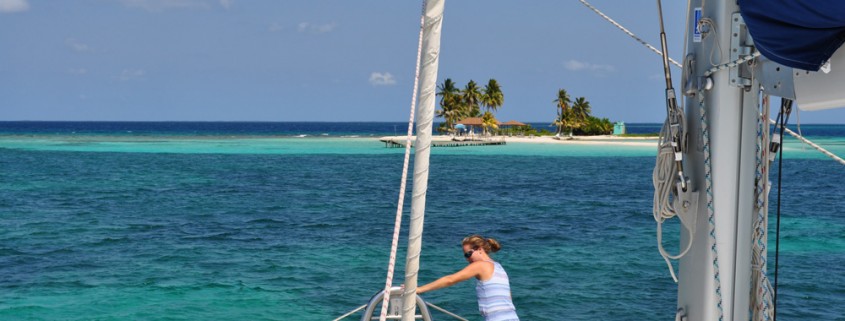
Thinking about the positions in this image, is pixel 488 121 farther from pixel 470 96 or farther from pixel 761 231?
pixel 761 231

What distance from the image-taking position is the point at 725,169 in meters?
4.27

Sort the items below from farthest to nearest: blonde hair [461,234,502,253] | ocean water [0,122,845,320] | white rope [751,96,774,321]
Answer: ocean water [0,122,845,320] → blonde hair [461,234,502,253] → white rope [751,96,774,321]

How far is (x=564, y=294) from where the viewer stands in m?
18.2

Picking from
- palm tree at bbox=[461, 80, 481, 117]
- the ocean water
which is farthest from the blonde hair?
palm tree at bbox=[461, 80, 481, 117]

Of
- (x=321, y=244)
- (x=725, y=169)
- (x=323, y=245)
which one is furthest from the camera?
(x=321, y=244)

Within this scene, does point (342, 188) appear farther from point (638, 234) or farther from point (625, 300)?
point (625, 300)

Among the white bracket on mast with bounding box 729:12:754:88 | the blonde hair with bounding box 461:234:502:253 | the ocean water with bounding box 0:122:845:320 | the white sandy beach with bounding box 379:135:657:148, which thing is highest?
the white bracket on mast with bounding box 729:12:754:88

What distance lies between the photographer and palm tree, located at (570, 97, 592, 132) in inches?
5034

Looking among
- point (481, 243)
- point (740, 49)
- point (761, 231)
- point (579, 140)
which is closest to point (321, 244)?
point (481, 243)

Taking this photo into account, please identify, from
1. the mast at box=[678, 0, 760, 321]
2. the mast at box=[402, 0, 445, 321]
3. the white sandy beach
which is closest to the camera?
the mast at box=[402, 0, 445, 321]

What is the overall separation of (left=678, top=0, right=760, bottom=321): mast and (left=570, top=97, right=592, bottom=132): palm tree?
124 metres

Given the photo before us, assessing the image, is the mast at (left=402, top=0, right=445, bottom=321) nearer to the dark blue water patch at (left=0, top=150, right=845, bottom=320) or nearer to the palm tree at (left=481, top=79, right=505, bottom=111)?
the dark blue water patch at (left=0, top=150, right=845, bottom=320)

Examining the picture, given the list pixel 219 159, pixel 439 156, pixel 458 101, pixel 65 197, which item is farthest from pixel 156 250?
pixel 458 101

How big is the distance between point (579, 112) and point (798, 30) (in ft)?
422
